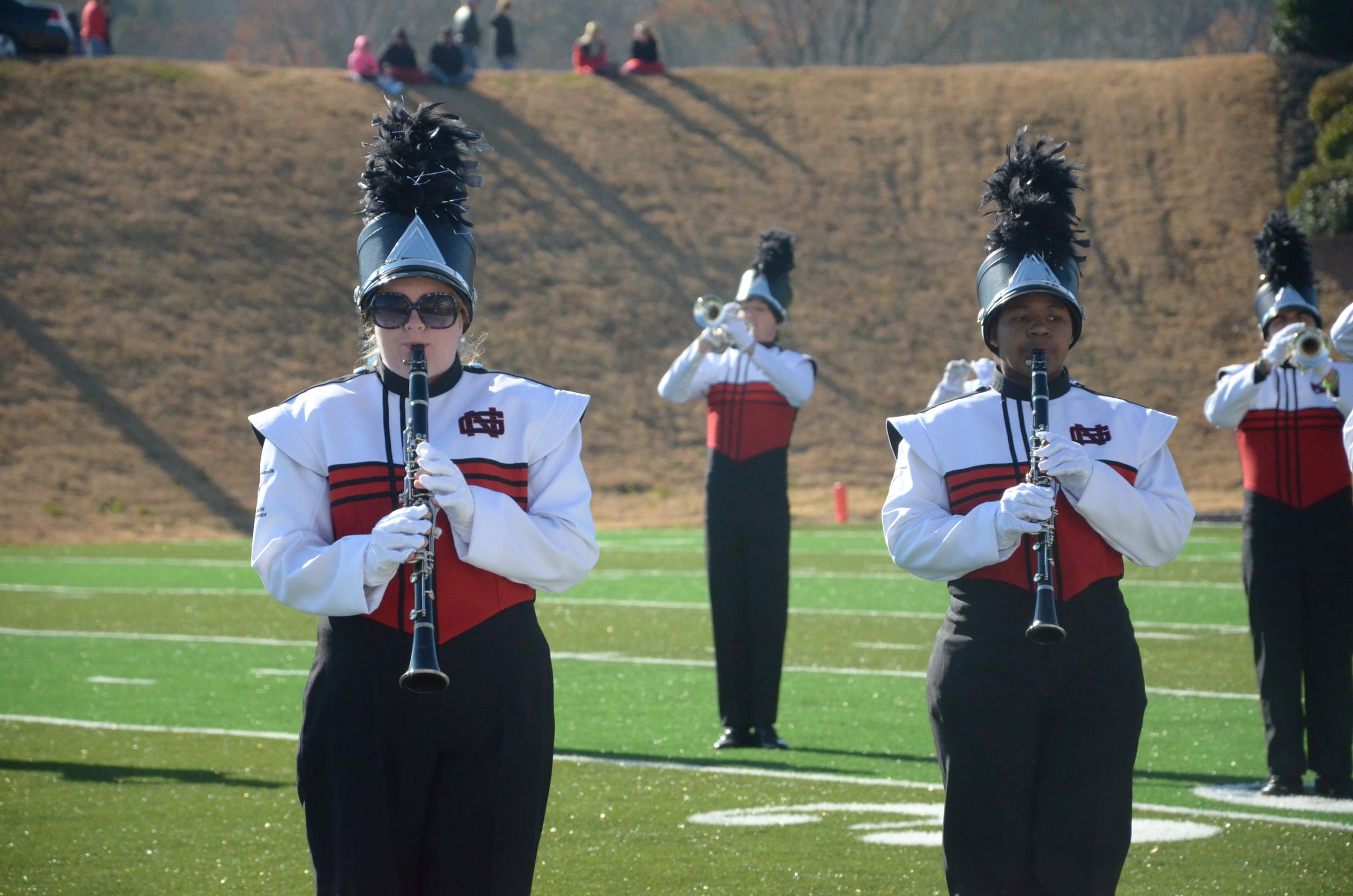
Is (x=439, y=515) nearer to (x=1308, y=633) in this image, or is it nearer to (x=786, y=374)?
(x=1308, y=633)

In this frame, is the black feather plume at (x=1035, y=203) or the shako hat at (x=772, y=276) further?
the shako hat at (x=772, y=276)

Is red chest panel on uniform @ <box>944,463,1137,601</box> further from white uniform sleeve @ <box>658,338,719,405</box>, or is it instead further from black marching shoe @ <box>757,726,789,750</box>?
white uniform sleeve @ <box>658,338,719,405</box>

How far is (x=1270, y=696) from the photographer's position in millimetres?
6906

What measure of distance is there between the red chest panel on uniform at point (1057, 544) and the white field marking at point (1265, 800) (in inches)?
122

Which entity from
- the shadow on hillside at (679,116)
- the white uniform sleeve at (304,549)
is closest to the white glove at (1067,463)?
the white uniform sleeve at (304,549)

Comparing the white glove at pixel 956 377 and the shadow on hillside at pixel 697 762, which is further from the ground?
the white glove at pixel 956 377

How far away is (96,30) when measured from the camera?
3616 cm

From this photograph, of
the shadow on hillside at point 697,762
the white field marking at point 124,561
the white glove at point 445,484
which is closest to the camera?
the white glove at point 445,484

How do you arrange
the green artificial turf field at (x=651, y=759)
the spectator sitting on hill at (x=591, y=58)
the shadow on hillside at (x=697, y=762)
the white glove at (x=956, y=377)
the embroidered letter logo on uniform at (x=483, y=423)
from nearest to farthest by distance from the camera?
1. the embroidered letter logo on uniform at (x=483, y=423)
2. the green artificial turf field at (x=651, y=759)
3. the shadow on hillside at (x=697, y=762)
4. the white glove at (x=956, y=377)
5. the spectator sitting on hill at (x=591, y=58)

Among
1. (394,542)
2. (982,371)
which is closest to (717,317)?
(982,371)

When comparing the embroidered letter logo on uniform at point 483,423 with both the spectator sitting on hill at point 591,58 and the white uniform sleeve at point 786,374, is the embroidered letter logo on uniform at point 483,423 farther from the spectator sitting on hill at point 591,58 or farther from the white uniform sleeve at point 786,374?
the spectator sitting on hill at point 591,58

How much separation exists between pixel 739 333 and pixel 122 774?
11.5ft

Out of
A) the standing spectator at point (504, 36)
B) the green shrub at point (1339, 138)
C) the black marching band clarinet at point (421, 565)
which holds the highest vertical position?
the standing spectator at point (504, 36)

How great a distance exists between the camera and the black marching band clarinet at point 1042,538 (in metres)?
3.66
